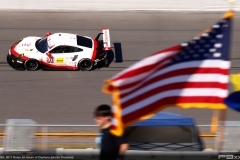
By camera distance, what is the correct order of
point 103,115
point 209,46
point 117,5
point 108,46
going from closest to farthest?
point 103,115
point 209,46
point 108,46
point 117,5

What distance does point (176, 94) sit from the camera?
618 cm

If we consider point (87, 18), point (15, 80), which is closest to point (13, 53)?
point (15, 80)

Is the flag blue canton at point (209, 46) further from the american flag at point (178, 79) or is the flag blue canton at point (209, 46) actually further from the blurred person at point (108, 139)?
the blurred person at point (108, 139)

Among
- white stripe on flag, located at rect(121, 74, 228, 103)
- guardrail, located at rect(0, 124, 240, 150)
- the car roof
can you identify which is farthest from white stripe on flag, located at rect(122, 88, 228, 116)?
the car roof

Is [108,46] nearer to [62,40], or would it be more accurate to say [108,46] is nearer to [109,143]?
[62,40]

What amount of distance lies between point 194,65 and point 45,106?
794 centimetres

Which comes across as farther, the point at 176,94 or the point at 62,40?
the point at 62,40

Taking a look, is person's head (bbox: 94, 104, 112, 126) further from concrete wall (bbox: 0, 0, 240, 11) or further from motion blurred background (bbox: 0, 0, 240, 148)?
concrete wall (bbox: 0, 0, 240, 11)

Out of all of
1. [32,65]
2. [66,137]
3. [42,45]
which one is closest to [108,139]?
[66,137]

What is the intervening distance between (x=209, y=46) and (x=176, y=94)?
679 millimetres

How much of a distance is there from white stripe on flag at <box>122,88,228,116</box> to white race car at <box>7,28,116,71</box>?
10.1 m

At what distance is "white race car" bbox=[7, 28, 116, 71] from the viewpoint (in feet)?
52.7

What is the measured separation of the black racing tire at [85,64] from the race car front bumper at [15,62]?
65.9 inches

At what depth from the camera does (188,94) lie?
622 centimetres
